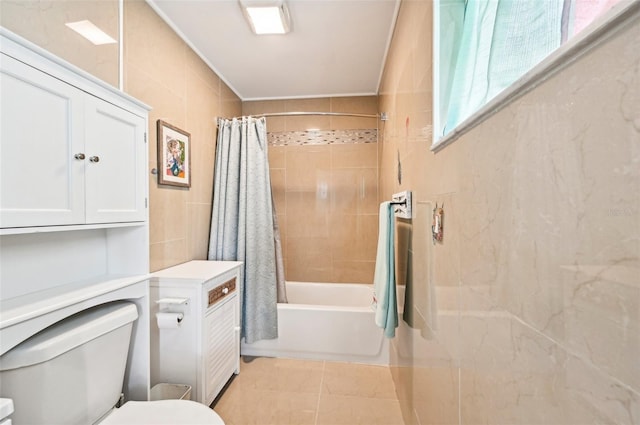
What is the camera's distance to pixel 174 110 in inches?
77.5

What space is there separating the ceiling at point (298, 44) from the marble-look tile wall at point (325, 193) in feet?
0.88

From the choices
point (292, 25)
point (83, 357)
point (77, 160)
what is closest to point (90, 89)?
point (77, 160)

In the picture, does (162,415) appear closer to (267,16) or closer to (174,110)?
(174,110)

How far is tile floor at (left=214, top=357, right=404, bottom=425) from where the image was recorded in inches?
66.4

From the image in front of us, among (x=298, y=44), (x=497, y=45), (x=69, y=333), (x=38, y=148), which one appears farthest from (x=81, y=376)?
(x=298, y=44)

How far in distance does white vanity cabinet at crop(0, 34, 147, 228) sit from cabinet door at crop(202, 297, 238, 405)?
0.86 meters

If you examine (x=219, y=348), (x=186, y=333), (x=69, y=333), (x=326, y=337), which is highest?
(x=69, y=333)

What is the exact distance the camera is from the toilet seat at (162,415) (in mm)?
1099

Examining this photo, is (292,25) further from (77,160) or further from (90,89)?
(77,160)

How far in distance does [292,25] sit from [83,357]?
2167 mm

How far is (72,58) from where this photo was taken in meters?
1.26

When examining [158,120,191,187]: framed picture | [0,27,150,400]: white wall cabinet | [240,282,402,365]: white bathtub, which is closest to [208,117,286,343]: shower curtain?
[240,282,402,365]: white bathtub

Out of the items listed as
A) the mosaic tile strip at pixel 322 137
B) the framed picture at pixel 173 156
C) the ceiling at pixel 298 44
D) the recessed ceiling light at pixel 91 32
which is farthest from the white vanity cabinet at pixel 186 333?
the mosaic tile strip at pixel 322 137

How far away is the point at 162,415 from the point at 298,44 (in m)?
2.41
